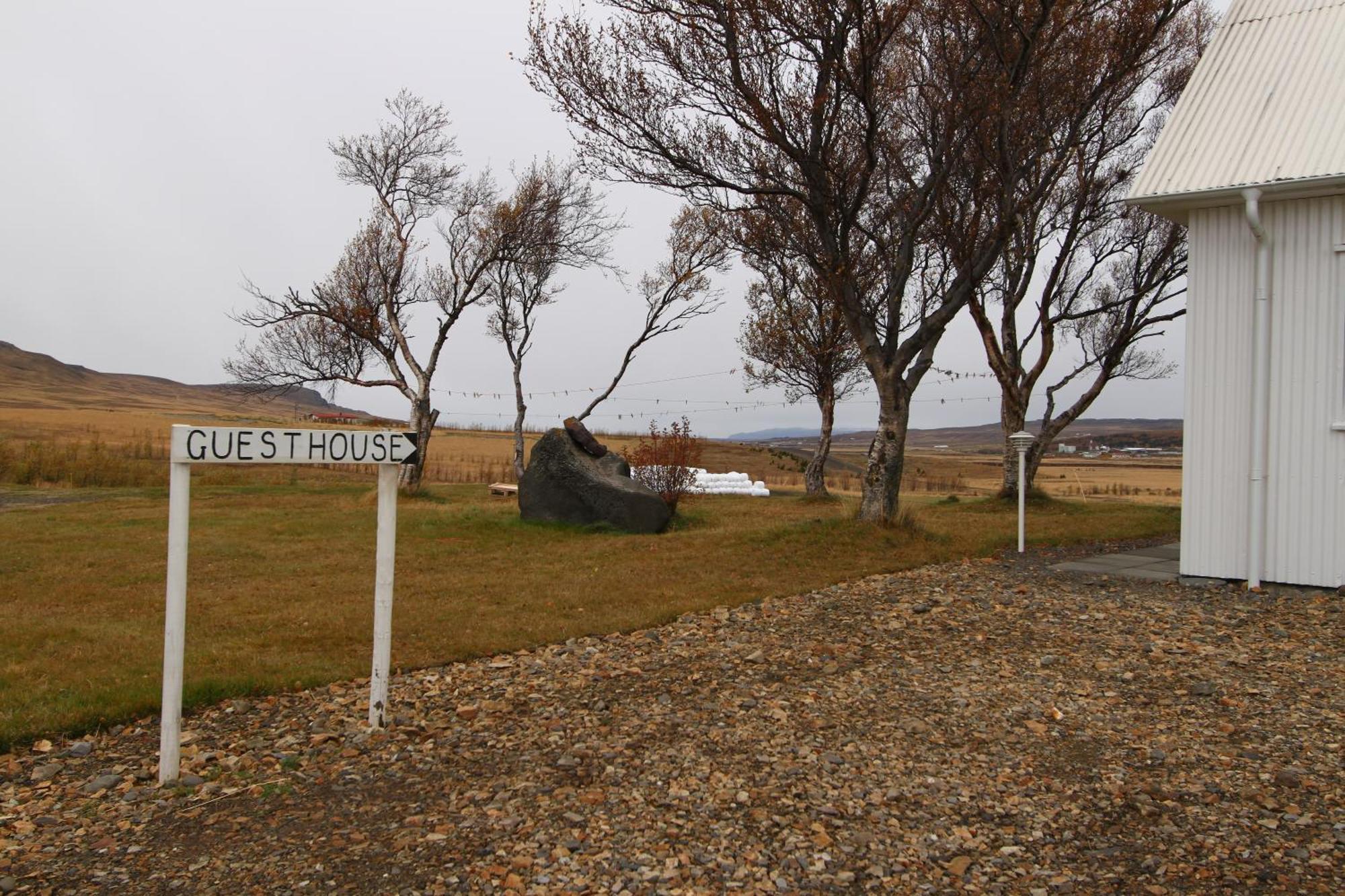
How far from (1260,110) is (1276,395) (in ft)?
9.15

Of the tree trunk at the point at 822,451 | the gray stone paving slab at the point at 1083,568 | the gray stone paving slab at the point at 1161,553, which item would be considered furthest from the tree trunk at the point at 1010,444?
the gray stone paving slab at the point at 1083,568

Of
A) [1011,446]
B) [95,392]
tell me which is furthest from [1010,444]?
[95,392]

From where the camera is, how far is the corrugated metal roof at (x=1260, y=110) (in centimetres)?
830

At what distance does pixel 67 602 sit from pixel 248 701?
3.98 meters

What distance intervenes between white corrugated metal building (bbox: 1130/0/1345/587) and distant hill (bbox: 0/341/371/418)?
275 feet

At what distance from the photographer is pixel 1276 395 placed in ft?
27.5

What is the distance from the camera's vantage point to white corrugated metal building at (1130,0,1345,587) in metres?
8.17

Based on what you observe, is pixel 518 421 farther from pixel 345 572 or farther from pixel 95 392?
pixel 95 392

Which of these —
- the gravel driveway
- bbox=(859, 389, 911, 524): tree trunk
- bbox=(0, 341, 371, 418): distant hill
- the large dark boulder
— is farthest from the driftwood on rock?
bbox=(0, 341, 371, 418): distant hill

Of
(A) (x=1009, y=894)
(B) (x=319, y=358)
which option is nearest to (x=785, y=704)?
(A) (x=1009, y=894)

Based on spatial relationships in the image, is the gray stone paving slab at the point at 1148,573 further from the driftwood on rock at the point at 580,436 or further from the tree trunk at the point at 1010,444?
the tree trunk at the point at 1010,444

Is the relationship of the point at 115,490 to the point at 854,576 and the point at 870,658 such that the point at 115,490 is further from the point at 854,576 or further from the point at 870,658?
the point at 870,658

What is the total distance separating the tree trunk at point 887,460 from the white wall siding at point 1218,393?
3.56 metres

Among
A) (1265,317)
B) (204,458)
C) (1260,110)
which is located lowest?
(204,458)
